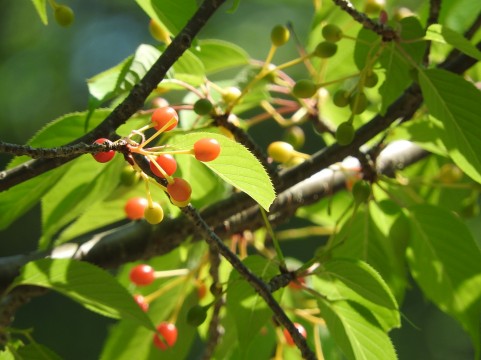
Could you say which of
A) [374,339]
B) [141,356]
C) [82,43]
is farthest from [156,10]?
[82,43]

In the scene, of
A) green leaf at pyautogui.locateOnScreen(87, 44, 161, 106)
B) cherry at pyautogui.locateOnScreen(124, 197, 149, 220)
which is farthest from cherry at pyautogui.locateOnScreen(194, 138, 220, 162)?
cherry at pyautogui.locateOnScreen(124, 197, 149, 220)

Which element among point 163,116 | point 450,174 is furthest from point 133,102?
point 450,174

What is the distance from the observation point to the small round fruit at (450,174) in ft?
4.79

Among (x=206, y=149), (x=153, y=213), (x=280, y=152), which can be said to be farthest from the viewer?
(x=280, y=152)

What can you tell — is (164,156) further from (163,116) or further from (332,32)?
(332,32)

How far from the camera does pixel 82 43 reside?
21.4 ft

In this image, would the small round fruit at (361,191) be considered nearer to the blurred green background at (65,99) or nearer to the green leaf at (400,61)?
the green leaf at (400,61)

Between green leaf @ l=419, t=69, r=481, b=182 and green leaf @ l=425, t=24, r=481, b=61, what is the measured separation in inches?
2.3

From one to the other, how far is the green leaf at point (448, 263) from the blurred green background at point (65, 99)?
377 centimetres

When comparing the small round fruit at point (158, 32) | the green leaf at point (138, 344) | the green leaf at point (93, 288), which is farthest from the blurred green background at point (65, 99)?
the green leaf at point (93, 288)

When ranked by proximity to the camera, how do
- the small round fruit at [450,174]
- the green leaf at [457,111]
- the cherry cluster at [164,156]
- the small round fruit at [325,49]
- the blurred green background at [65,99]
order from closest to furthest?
the cherry cluster at [164,156] < the green leaf at [457,111] < the small round fruit at [325,49] < the small round fruit at [450,174] < the blurred green background at [65,99]

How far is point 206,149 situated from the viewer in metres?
0.83

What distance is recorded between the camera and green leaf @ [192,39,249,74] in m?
1.36

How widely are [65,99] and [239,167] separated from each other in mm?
5200
